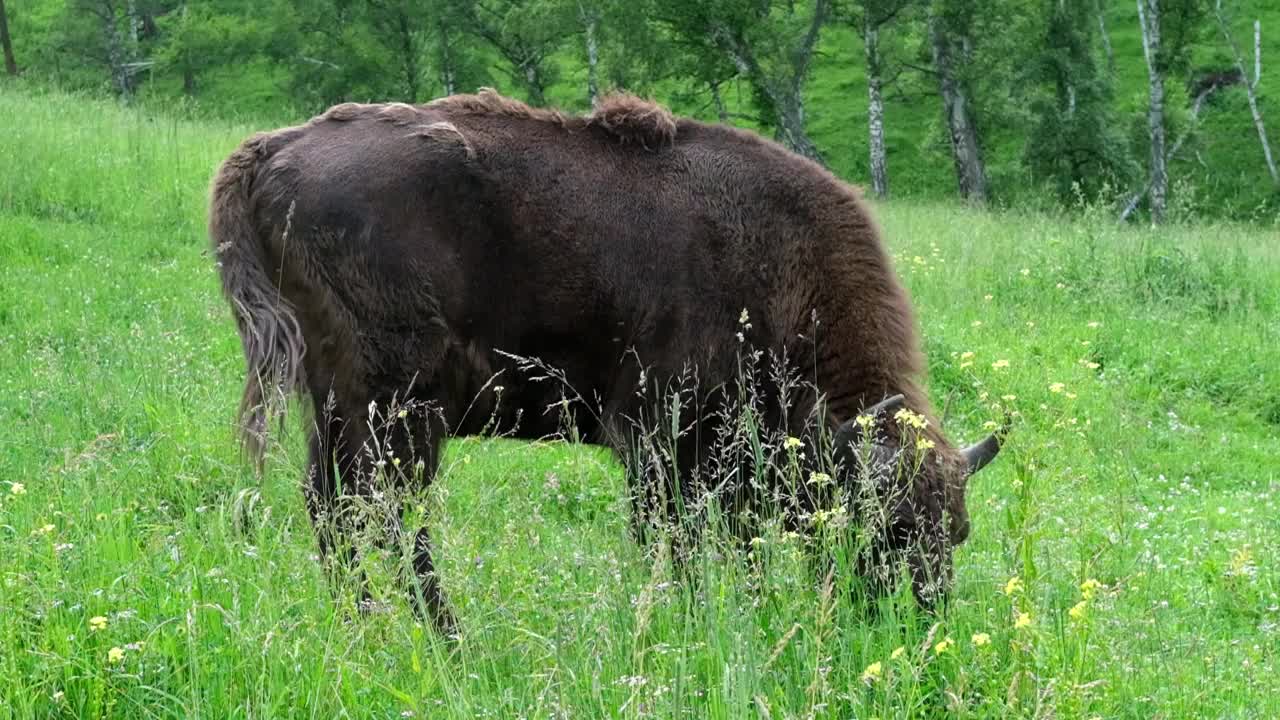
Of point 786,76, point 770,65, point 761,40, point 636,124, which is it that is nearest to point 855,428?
point 636,124

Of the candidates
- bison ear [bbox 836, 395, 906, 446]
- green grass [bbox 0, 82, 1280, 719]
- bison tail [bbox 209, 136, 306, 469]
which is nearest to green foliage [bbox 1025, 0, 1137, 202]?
green grass [bbox 0, 82, 1280, 719]

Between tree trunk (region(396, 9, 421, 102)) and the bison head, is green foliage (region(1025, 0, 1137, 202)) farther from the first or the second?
the bison head

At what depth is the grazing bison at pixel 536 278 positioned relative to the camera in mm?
4551

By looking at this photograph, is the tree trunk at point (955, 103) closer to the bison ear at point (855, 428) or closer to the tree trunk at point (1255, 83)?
the tree trunk at point (1255, 83)

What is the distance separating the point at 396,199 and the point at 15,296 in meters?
5.73

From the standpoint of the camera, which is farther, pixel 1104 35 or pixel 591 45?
pixel 1104 35

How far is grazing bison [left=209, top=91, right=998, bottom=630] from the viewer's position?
14.9 ft

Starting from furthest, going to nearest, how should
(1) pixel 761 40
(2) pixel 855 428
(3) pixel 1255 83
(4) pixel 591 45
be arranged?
(3) pixel 1255 83, (4) pixel 591 45, (1) pixel 761 40, (2) pixel 855 428

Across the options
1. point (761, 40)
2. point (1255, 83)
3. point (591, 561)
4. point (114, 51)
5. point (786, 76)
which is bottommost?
point (591, 561)

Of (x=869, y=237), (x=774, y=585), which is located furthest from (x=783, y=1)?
(x=774, y=585)

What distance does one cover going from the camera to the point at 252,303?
4500mm

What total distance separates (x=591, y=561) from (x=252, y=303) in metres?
1.90

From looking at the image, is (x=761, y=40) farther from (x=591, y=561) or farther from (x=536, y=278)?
(x=591, y=561)

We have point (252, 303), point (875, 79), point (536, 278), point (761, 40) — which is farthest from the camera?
point (875, 79)
